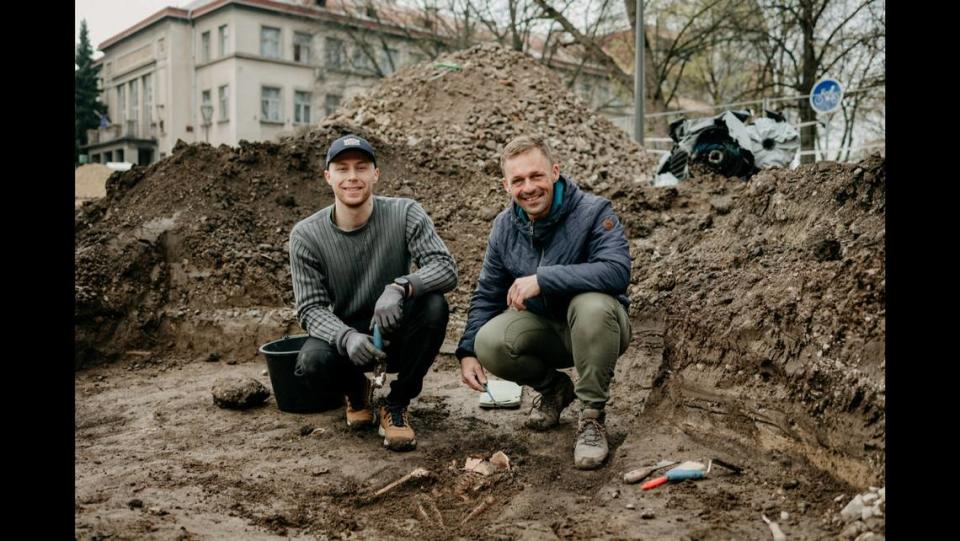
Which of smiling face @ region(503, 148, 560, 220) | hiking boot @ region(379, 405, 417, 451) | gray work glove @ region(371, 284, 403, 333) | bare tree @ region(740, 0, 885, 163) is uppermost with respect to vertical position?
bare tree @ region(740, 0, 885, 163)

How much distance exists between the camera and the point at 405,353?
3713 mm

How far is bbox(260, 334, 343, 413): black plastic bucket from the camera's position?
418cm

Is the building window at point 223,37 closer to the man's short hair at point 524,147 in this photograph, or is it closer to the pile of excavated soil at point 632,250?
the pile of excavated soil at point 632,250

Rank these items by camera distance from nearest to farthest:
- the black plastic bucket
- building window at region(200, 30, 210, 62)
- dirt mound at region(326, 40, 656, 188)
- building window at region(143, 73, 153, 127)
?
the black plastic bucket
dirt mound at region(326, 40, 656, 188)
building window at region(200, 30, 210, 62)
building window at region(143, 73, 153, 127)

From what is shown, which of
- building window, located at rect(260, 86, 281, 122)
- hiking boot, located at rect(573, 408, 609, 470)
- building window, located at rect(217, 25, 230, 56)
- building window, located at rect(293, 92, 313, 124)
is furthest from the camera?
building window, located at rect(293, 92, 313, 124)

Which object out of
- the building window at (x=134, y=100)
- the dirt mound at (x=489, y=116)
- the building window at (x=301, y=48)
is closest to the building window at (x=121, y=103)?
the building window at (x=134, y=100)

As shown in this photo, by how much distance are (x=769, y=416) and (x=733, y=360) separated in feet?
1.33

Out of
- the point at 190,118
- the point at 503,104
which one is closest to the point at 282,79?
the point at 190,118

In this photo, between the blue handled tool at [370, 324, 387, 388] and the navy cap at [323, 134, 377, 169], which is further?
the navy cap at [323, 134, 377, 169]

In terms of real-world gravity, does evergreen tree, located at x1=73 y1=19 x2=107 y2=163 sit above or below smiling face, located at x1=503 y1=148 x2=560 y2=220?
above

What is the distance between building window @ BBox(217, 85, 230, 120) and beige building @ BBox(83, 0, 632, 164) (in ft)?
0.15

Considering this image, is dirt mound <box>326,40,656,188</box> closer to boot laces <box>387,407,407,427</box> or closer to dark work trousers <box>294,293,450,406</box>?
dark work trousers <box>294,293,450,406</box>

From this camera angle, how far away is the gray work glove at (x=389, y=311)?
134 inches

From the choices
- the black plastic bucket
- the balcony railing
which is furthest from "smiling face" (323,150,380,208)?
the balcony railing
